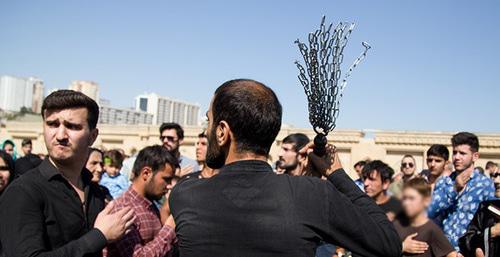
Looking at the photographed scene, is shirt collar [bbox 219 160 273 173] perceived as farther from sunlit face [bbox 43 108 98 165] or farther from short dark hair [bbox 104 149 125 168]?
short dark hair [bbox 104 149 125 168]

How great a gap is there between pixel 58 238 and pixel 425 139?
77.5ft

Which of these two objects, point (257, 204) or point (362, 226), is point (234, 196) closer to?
point (257, 204)

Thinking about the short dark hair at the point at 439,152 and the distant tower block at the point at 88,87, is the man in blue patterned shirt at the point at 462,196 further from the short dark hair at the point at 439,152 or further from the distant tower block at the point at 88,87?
the distant tower block at the point at 88,87

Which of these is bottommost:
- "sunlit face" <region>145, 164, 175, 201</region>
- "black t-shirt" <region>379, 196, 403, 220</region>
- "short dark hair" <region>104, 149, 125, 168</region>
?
"short dark hair" <region>104, 149, 125, 168</region>

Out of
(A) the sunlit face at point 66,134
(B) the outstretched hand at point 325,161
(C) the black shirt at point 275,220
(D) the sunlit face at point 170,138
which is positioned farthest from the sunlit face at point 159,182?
(D) the sunlit face at point 170,138

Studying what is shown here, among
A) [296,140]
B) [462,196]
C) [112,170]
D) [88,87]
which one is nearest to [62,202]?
[296,140]

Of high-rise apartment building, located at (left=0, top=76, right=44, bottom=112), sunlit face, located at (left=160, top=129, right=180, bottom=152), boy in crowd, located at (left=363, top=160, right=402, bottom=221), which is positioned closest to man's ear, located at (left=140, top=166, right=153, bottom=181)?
boy in crowd, located at (left=363, top=160, right=402, bottom=221)

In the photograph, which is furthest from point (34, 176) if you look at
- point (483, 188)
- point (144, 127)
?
point (144, 127)

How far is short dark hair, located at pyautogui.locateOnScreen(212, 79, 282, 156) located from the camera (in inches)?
81.7

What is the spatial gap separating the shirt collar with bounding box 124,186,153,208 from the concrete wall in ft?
47.6

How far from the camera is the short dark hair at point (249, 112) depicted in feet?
6.81

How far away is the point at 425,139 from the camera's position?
2475cm

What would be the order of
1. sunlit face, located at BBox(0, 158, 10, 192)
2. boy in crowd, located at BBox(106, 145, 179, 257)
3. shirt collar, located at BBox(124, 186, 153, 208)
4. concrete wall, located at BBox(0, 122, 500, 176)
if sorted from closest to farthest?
boy in crowd, located at BBox(106, 145, 179, 257) → shirt collar, located at BBox(124, 186, 153, 208) → sunlit face, located at BBox(0, 158, 10, 192) → concrete wall, located at BBox(0, 122, 500, 176)

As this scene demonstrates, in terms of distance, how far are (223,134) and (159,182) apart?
2.48 m
